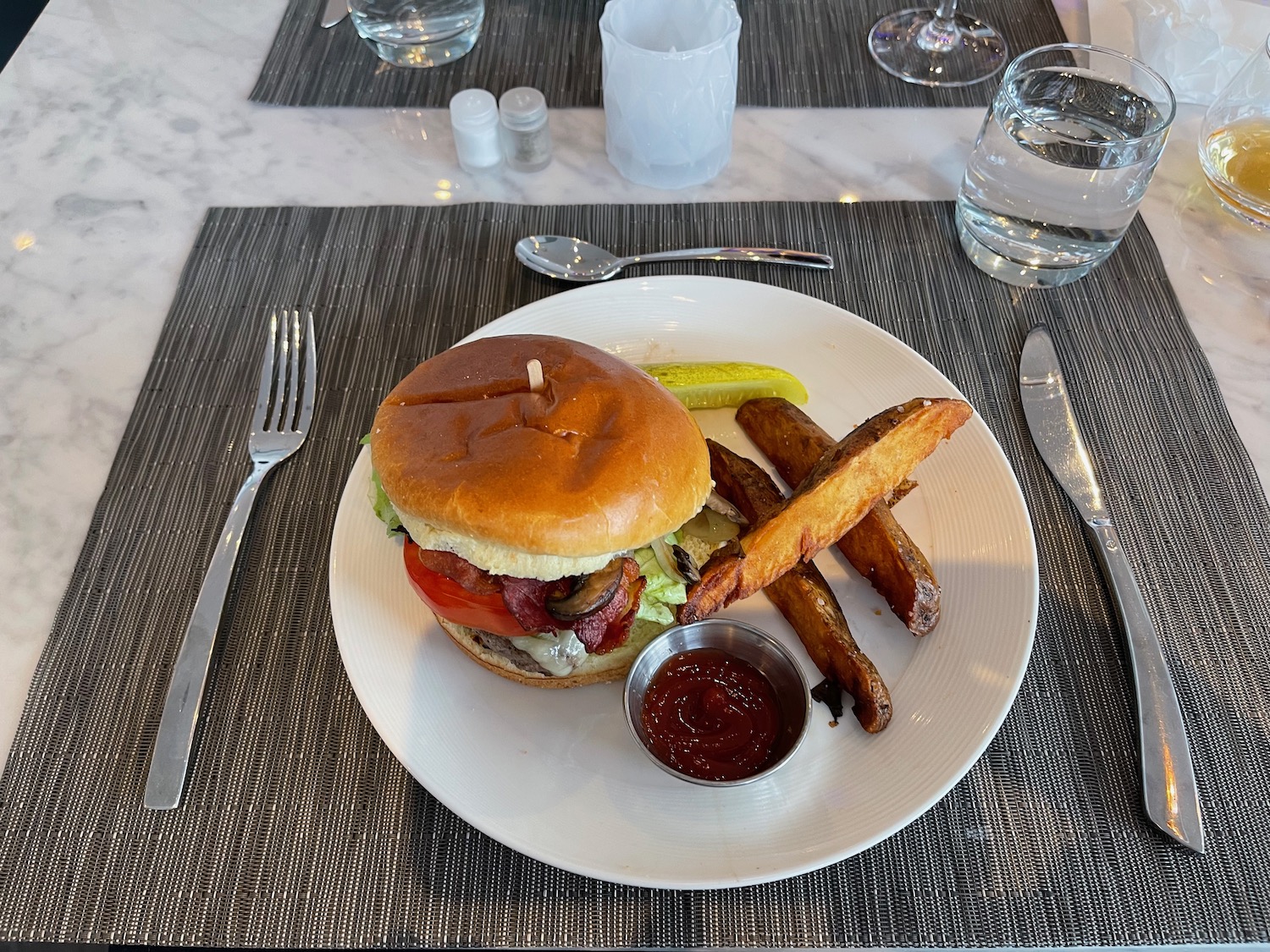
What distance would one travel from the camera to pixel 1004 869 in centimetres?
198

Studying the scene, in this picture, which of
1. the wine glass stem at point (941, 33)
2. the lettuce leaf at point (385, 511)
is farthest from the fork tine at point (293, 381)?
the wine glass stem at point (941, 33)

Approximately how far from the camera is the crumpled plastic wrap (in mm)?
3547

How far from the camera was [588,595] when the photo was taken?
6.40 feet

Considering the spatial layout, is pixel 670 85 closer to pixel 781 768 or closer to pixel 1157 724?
pixel 781 768

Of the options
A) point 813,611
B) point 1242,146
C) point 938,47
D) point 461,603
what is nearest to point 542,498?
point 461,603

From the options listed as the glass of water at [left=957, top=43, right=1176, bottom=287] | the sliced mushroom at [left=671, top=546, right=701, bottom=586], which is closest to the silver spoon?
the glass of water at [left=957, top=43, right=1176, bottom=287]

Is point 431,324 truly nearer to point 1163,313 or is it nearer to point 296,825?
point 296,825

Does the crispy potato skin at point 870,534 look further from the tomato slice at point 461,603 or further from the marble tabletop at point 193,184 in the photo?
the marble tabletop at point 193,184

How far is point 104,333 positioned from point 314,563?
1.37 m

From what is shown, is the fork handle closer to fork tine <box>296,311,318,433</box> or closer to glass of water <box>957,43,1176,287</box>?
fork tine <box>296,311,318,433</box>

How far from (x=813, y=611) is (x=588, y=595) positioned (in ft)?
1.90

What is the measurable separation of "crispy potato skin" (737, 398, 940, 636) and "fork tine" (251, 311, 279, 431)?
1.58m

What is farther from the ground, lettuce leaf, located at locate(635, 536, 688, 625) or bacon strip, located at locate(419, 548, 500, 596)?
bacon strip, located at locate(419, 548, 500, 596)

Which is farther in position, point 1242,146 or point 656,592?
point 1242,146
